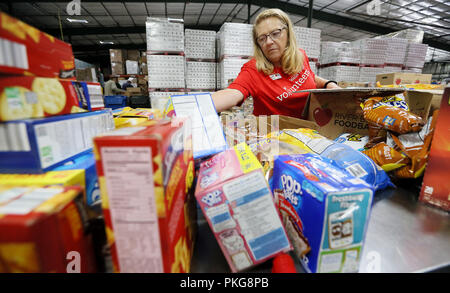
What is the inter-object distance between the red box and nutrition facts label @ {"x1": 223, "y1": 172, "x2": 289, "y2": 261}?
2.50 ft

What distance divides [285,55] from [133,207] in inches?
69.0

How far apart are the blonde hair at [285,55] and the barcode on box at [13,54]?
5.15 feet

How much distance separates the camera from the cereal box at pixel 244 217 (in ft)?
1.71

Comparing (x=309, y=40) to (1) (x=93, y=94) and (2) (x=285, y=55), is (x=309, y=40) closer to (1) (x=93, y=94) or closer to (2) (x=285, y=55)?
(2) (x=285, y=55)

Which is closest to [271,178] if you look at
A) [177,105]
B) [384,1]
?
[177,105]

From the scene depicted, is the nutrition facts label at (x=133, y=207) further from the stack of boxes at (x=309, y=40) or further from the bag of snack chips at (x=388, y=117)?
the stack of boxes at (x=309, y=40)

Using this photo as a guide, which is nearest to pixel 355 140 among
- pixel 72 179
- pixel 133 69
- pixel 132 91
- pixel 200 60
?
pixel 72 179

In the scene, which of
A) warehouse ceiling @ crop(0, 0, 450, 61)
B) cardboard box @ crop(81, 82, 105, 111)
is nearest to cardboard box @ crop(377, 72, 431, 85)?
warehouse ceiling @ crop(0, 0, 450, 61)

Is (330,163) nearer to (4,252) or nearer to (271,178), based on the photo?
(271,178)

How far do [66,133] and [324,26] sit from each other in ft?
46.8

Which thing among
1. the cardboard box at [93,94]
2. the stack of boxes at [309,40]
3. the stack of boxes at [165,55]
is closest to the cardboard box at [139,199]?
the cardboard box at [93,94]

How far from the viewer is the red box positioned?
801 millimetres

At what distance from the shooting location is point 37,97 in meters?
0.57
